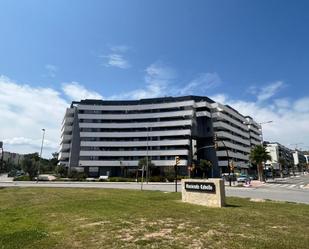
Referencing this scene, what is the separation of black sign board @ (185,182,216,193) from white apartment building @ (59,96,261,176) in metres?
67.6

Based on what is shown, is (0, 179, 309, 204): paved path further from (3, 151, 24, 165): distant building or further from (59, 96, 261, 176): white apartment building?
(3, 151, 24, 165): distant building

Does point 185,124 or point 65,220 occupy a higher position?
point 185,124

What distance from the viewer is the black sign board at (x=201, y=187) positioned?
61.1ft

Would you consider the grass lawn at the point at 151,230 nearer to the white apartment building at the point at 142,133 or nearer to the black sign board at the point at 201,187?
Answer: the black sign board at the point at 201,187

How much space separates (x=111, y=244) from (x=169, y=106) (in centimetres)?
8655

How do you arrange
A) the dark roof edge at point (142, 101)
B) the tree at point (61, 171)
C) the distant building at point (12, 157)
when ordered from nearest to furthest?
the tree at point (61, 171) < the dark roof edge at point (142, 101) < the distant building at point (12, 157)

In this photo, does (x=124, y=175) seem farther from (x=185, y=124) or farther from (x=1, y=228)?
(x=1, y=228)

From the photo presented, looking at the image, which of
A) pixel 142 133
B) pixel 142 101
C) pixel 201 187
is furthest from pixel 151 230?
pixel 142 101

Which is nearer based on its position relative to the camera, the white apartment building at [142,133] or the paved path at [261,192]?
the paved path at [261,192]

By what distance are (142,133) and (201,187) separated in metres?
75.1

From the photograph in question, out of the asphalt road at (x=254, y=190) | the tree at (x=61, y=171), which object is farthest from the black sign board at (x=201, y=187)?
the tree at (x=61, y=171)

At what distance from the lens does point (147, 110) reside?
97.4 m

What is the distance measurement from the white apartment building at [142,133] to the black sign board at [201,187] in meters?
67.6

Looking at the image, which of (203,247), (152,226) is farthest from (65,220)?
(203,247)
